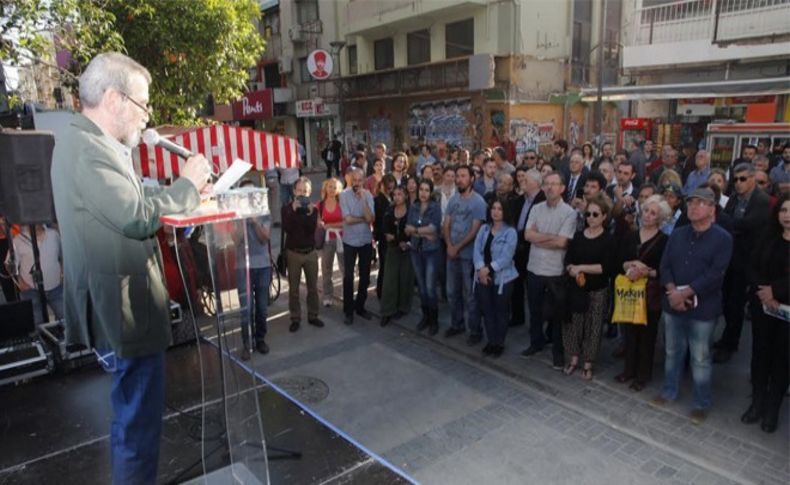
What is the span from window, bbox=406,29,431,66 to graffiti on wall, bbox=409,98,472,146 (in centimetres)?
172

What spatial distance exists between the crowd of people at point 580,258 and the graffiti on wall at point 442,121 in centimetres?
1171

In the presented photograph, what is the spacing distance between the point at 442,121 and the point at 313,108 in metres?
7.58

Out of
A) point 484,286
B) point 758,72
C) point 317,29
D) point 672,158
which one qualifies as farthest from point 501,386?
point 317,29

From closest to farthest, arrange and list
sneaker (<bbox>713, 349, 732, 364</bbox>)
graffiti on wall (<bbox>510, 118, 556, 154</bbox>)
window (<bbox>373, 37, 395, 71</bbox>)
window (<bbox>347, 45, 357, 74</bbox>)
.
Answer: sneaker (<bbox>713, 349, 732, 364</bbox>) → graffiti on wall (<bbox>510, 118, 556, 154</bbox>) → window (<bbox>373, 37, 395, 71</bbox>) → window (<bbox>347, 45, 357, 74</bbox>)

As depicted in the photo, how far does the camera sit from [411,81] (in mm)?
20422

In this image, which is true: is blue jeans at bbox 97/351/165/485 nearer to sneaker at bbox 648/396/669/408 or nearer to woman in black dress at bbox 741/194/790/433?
sneaker at bbox 648/396/669/408

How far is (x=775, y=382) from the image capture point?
406cm

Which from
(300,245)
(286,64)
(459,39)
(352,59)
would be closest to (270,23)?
(286,64)

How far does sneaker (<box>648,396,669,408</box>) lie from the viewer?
4.52 m

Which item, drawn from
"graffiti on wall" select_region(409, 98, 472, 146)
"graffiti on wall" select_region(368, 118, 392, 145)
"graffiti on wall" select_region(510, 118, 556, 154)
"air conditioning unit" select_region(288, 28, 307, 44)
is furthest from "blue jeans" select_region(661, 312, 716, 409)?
"air conditioning unit" select_region(288, 28, 307, 44)

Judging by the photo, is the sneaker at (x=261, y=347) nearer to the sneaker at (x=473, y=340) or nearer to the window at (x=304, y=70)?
the sneaker at (x=473, y=340)

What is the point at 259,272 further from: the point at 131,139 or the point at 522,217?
the point at 131,139

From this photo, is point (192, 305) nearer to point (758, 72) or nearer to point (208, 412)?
point (208, 412)

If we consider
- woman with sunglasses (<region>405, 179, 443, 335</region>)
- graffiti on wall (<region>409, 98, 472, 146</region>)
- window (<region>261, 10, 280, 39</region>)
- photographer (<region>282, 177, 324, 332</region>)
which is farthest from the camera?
window (<region>261, 10, 280, 39</region>)
